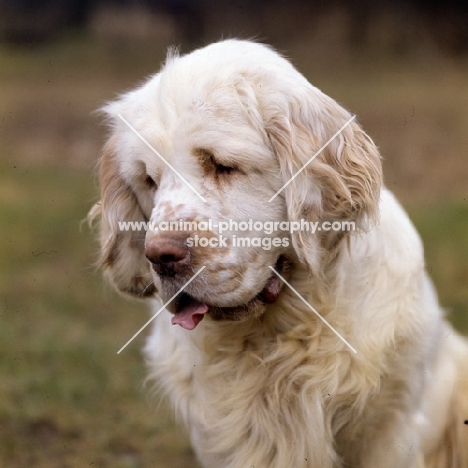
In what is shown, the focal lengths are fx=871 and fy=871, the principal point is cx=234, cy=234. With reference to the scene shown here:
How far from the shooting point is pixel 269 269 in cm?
245

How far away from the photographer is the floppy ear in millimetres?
2713

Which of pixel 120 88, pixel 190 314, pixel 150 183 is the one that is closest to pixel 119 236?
pixel 150 183

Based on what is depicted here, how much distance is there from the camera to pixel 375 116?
962 cm

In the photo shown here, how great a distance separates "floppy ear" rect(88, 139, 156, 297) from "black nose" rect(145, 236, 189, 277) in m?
0.43

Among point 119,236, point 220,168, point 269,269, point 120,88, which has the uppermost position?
point 220,168

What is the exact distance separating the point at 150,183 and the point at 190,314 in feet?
1.41

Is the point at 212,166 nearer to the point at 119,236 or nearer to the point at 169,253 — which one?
the point at 169,253

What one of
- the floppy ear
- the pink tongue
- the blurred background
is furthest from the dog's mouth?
the blurred background

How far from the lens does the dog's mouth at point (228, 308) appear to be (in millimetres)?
2400

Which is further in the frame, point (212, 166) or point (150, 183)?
point (150, 183)

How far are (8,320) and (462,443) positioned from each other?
10.8 ft

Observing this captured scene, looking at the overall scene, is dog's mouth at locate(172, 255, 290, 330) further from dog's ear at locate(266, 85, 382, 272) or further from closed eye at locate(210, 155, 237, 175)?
closed eye at locate(210, 155, 237, 175)

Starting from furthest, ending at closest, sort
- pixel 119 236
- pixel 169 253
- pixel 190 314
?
pixel 119 236 → pixel 190 314 → pixel 169 253

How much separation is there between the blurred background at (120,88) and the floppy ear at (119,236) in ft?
7.43
